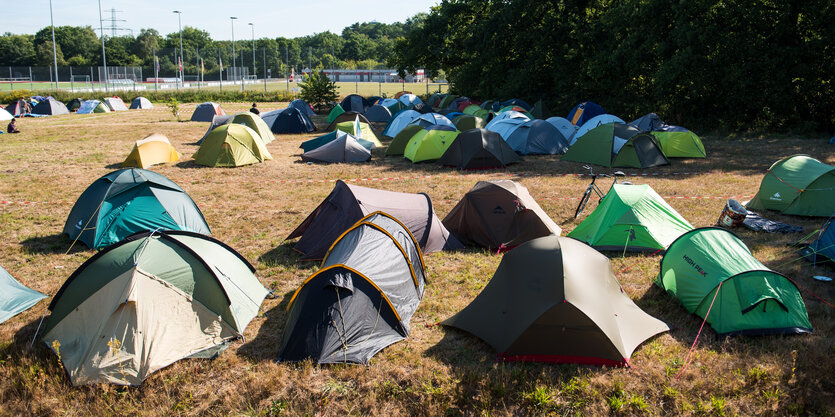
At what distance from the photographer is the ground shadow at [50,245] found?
9.04 meters

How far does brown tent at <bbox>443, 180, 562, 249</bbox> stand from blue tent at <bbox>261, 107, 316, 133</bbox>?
17.9m

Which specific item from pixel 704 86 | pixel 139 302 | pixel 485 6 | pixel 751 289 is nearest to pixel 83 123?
pixel 485 6

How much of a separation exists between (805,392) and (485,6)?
3288cm

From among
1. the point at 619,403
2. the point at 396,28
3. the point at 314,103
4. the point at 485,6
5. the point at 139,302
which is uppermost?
the point at 396,28

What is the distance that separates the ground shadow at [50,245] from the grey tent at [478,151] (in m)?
10.0

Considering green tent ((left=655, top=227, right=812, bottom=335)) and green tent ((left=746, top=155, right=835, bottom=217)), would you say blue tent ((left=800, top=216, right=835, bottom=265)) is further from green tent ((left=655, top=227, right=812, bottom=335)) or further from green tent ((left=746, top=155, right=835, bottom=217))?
green tent ((left=746, top=155, right=835, bottom=217))

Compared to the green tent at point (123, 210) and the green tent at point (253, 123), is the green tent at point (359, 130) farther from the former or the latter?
the green tent at point (123, 210)

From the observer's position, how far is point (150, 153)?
54.4 feet

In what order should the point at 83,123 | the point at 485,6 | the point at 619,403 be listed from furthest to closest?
the point at 485,6, the point at 83,123, the point at 619,403

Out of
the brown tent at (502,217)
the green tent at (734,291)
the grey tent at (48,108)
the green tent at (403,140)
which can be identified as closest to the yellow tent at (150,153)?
the green tent at (403,140)

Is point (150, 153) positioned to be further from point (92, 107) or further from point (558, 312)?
point (92, 107)

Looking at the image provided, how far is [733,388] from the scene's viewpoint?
16.9 feet

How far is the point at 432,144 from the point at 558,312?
1197 centimetres

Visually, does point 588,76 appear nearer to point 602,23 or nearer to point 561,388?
point 602,23
